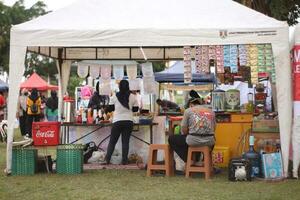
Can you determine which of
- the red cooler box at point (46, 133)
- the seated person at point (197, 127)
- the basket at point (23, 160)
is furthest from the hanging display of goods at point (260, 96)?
the basket at point (23, 160)

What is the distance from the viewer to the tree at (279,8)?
12875 millimetres

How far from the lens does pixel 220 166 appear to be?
10.3 m

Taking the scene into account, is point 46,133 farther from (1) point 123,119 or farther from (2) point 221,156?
(2) point 221,156

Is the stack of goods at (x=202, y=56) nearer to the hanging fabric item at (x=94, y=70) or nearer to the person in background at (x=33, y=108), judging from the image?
the hanging fabric item at (x=94, y=70)

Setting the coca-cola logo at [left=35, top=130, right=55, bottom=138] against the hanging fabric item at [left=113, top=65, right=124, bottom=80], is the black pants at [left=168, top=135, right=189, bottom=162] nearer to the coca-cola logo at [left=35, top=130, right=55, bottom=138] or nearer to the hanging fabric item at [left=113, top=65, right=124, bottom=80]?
the coca-cola logo at [left=35, top=130, right=55, bottom=138]

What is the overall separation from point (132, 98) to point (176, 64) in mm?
9870

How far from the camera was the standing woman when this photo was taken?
10.4m

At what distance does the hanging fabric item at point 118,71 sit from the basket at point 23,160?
141 inches

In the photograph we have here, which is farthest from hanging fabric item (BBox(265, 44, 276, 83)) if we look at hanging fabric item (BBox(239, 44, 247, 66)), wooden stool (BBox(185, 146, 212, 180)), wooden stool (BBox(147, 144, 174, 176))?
wooden stool (BBox(147, 144, 174, 176))

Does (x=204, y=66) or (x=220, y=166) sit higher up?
(x=204, y=66)

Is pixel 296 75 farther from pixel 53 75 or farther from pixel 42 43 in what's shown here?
pixel 53 75

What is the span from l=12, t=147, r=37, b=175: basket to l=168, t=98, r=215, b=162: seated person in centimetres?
255

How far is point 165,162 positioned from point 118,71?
3723 mm

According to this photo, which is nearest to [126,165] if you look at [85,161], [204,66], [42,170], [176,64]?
[85,161]
